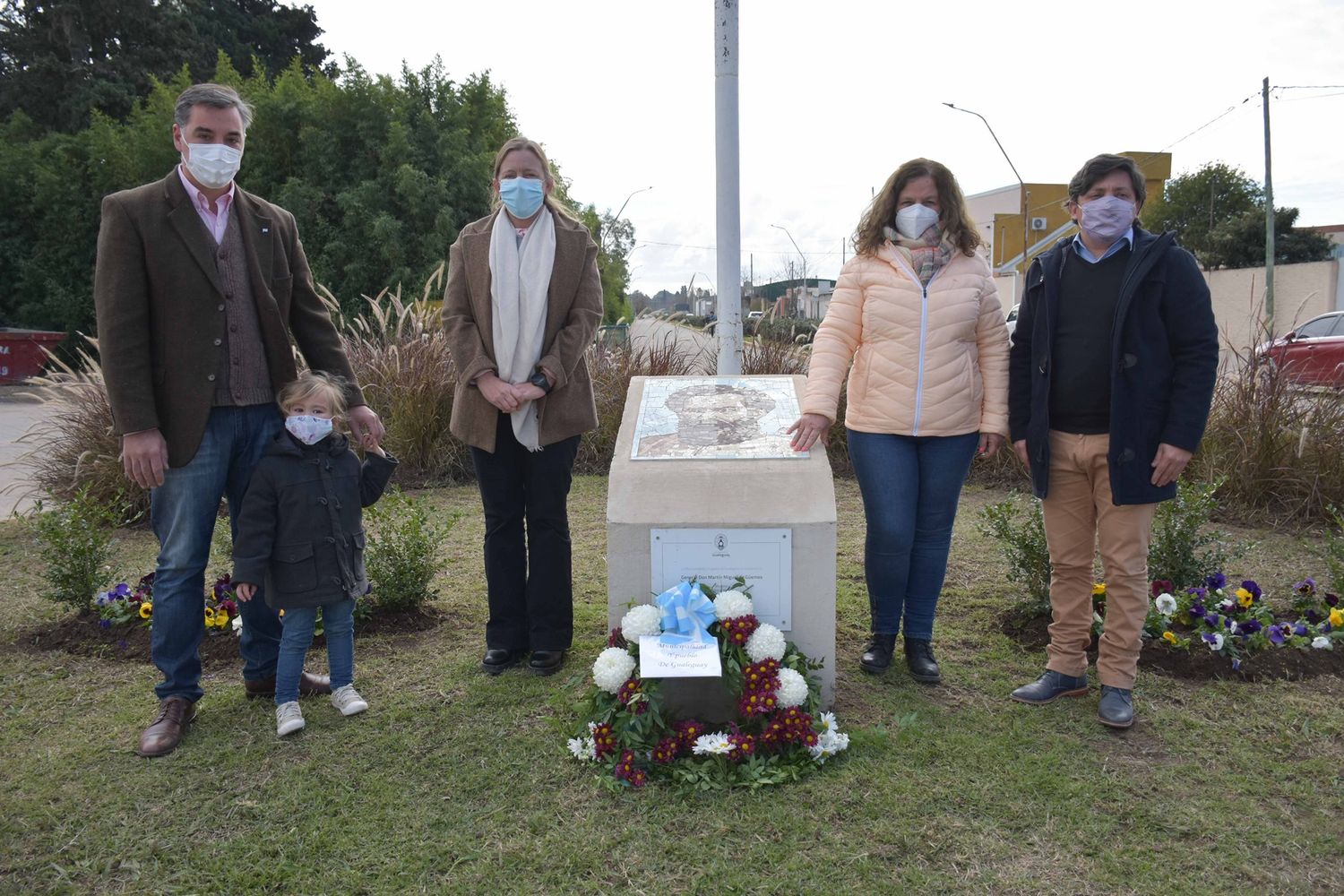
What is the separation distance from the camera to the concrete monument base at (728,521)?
10.2 feet

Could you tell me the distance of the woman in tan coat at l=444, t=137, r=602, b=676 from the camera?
3.50 meters

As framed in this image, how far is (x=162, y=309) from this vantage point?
3055 mm

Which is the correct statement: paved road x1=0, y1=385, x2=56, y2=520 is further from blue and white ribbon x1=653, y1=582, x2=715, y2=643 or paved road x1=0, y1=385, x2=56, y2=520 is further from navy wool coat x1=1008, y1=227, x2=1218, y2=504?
navy wool coat x1=1008, y1=227, x2=1218, y2=504

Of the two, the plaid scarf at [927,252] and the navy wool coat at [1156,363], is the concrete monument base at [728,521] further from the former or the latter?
the navy wool coat at [1156,363]

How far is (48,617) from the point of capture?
4562mm

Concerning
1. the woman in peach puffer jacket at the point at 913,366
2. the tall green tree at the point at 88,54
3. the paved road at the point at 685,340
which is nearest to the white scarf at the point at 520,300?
the woman in peach puffer jacket at the point at 913,366

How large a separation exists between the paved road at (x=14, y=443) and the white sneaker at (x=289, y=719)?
111 inches

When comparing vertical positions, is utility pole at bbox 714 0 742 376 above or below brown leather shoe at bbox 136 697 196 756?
above

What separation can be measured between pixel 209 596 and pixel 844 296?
3290 mm

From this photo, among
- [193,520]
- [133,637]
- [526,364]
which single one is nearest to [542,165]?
[526,364]

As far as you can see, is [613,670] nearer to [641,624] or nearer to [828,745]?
[641,624]

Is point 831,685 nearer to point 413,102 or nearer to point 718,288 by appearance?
point 718,288

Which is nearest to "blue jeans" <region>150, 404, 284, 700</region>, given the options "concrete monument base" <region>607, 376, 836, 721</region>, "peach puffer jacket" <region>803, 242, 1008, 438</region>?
"concrete monument base" <region>607, 376, 836, 721</region>

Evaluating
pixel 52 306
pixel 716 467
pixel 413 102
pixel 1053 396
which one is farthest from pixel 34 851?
pixel 52 306
